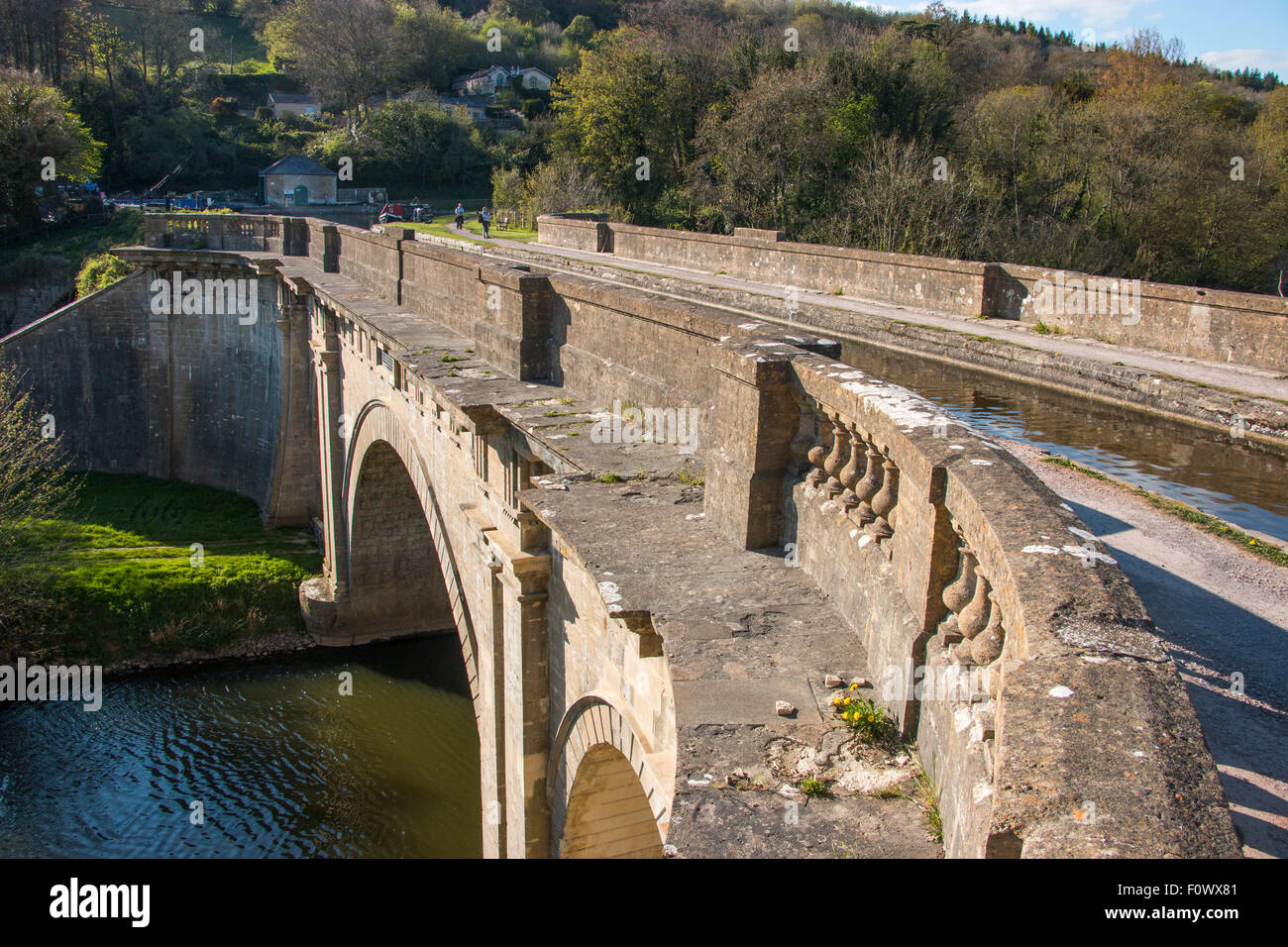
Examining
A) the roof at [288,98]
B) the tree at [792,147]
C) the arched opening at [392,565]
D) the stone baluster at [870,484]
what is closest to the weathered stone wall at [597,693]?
the stone baluster at [870,484]

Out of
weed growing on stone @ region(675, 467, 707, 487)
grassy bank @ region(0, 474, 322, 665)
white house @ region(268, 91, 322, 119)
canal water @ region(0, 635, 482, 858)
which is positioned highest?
white house @ region(268, 91, 322, 119)

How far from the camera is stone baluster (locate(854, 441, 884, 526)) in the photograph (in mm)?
4121

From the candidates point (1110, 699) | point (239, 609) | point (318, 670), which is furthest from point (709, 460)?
point (239, 609)

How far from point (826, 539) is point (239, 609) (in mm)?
18553

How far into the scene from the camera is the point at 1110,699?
2311 millimetres

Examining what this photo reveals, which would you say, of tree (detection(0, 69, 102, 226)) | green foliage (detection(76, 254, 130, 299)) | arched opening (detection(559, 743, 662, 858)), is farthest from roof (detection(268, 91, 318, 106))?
arched opening (detection(559, 743, 662, 858))

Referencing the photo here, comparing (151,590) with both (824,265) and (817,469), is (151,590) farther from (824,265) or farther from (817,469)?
(817,469)

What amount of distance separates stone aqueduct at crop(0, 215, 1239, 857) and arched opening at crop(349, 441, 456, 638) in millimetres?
3684

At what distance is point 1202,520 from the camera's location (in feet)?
21.7

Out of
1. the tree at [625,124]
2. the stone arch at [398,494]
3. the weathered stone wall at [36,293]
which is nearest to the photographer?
the stone arch at [398,494]

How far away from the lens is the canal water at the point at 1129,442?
7215 mm

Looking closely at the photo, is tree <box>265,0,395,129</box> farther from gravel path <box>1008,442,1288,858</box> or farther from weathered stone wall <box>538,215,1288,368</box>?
gravel path <box>1008,442,1288,858</box>

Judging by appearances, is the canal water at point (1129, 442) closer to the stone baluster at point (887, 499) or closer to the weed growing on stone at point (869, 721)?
the stone baluster at point (887, 499)

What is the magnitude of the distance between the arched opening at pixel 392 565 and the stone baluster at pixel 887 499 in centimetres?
1455
